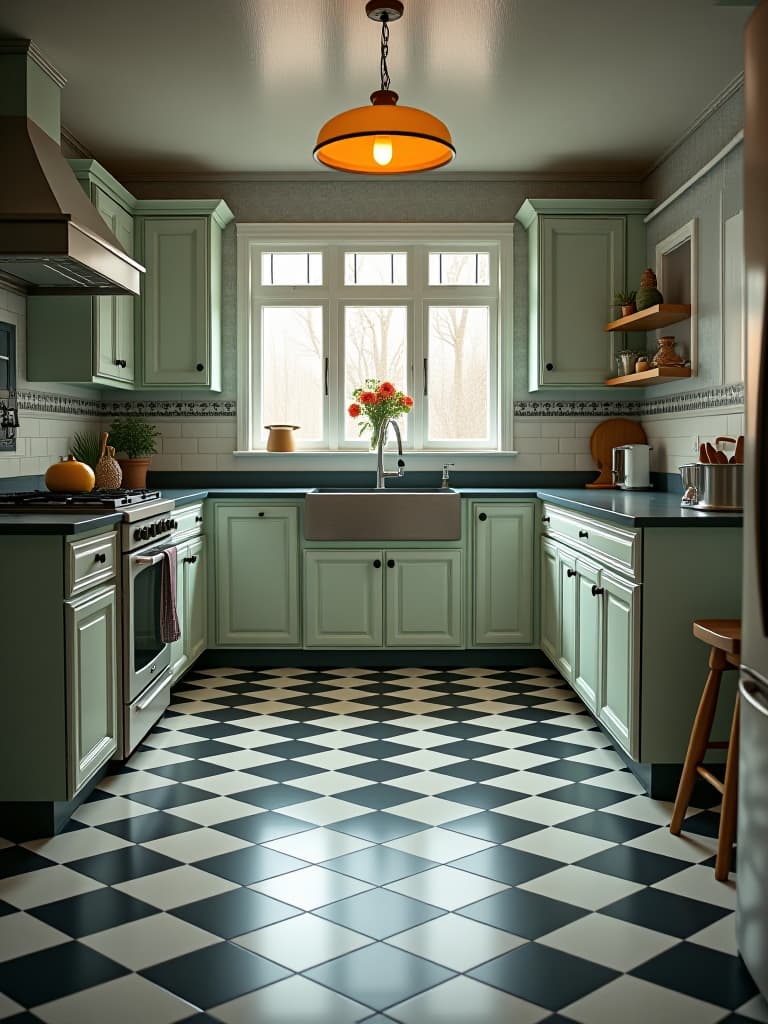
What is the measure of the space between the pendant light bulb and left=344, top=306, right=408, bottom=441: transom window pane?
2.30 m

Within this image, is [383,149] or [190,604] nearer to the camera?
[383,149]

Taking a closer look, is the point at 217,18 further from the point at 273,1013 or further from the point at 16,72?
the point at 273,1013

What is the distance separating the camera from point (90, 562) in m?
3.10

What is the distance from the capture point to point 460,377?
19.1ft

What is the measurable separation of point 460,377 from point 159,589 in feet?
8.51

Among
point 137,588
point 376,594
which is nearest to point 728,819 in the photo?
point 137,588

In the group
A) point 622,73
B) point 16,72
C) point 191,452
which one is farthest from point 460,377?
point 16,72

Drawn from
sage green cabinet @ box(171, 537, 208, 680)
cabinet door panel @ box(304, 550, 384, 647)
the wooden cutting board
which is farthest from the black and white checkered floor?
the wooden cutting board

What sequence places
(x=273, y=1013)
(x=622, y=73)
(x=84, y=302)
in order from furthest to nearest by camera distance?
(x=84, y=302)
(x=622, y=73)
(x=273, y=1013)

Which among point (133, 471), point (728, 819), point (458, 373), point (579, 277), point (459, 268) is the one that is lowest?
point (728, 819)

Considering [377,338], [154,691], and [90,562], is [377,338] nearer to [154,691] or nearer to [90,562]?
[154,691]

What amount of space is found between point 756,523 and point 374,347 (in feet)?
13.3

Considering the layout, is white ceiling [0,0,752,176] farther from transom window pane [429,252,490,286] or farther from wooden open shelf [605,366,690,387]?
wooden open shelf [605,366,690,387]

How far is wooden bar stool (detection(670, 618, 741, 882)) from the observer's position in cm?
261
